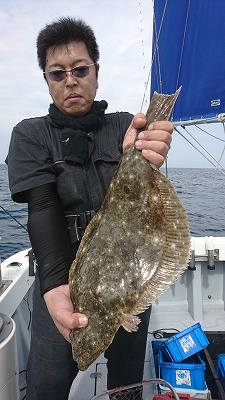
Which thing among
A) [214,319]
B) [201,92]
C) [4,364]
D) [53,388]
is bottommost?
[214,319]

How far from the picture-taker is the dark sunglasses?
226cm

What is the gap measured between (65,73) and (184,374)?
2.93 m

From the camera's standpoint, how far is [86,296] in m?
1.88

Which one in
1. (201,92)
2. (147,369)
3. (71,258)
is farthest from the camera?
(201,92)

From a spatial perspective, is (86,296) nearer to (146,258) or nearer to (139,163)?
(146,258)

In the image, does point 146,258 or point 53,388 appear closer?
point 146,258

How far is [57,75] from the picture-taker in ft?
7.48

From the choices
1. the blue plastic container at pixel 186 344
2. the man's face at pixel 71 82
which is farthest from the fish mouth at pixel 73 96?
the blue plastic container at pixel 186 344

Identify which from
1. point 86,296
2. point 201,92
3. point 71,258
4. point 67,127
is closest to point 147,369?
point 71,258

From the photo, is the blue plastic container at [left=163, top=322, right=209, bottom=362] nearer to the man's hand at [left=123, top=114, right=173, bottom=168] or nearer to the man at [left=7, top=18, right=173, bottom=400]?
the man at [left=7, top=18, right=173, bottom=400]

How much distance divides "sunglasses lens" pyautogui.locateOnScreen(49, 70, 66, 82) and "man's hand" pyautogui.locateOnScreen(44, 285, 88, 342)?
1.33 meters

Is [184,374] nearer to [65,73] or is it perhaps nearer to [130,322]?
[130,322]

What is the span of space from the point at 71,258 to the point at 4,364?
2.46 feet

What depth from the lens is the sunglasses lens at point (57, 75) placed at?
227 cm
